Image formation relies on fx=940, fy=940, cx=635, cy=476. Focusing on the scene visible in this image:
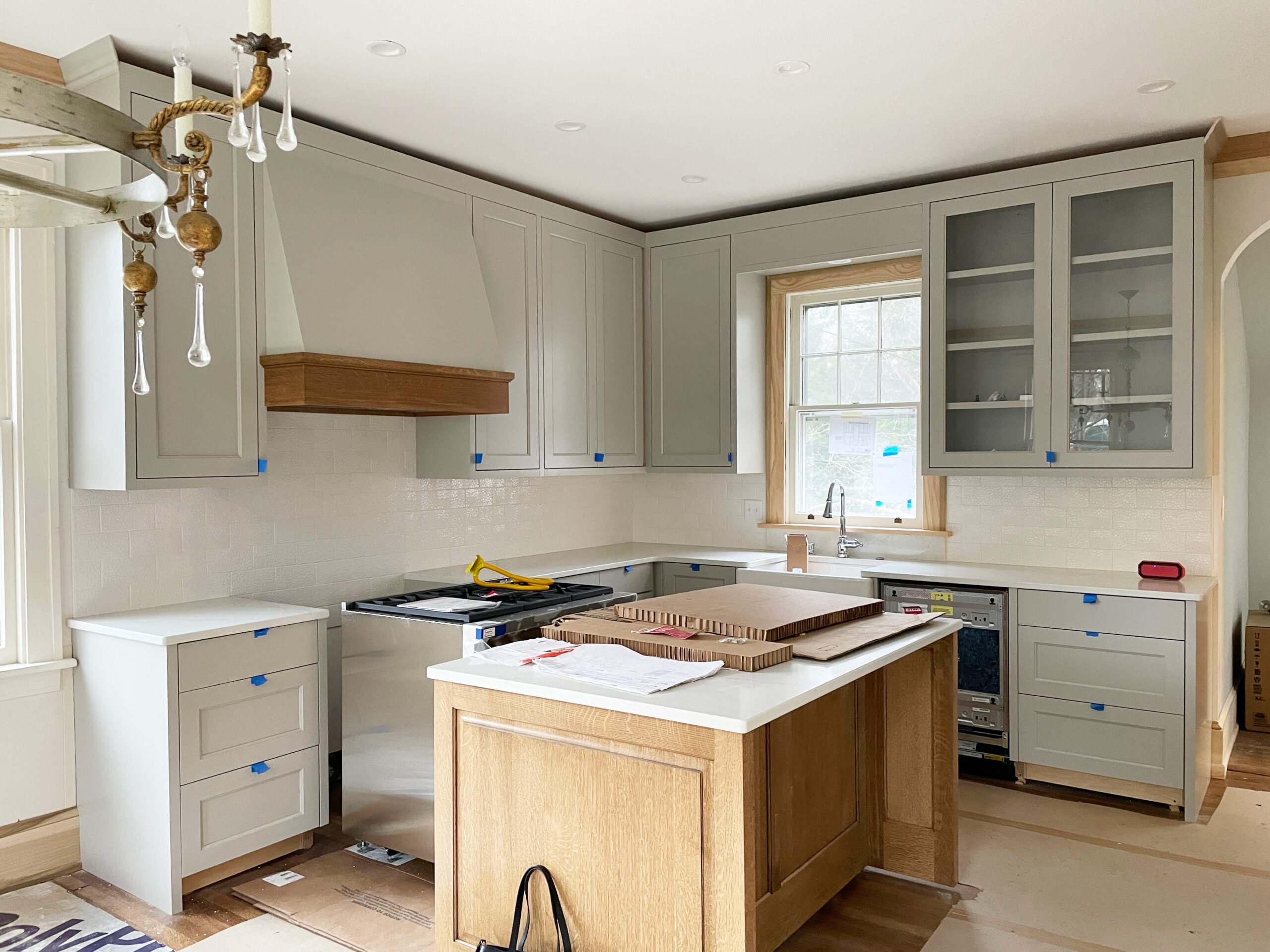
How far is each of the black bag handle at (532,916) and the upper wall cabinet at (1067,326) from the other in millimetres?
2873

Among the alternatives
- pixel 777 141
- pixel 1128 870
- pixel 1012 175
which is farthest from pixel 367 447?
pixel 1128 870

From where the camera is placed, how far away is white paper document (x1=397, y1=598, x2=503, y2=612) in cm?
325

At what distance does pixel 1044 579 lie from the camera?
399 cm

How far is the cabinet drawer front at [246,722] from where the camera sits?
2.92 m

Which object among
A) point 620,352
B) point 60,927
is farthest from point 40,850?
point 620,352

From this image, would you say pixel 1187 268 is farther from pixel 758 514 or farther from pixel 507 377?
pixel 507 377

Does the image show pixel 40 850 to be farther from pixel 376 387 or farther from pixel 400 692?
pixel 376 387

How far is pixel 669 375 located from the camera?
524cm

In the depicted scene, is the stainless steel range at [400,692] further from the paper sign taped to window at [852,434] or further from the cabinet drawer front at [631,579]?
the paper sign taped to window at [852,434]

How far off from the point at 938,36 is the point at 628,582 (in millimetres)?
2869

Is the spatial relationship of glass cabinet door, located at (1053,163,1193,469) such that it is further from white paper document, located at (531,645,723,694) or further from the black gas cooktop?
white paper document, located at (531,645,723,694)

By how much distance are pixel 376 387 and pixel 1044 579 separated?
2.85 meters

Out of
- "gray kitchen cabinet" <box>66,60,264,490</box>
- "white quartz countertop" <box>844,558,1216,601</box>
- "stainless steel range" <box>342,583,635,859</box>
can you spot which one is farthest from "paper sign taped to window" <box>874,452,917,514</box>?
"gray kitchen cabinet" <box>66,60,264,490</box>

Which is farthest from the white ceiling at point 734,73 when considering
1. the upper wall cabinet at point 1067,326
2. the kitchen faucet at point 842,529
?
the kitchen faucet at point 842,529
